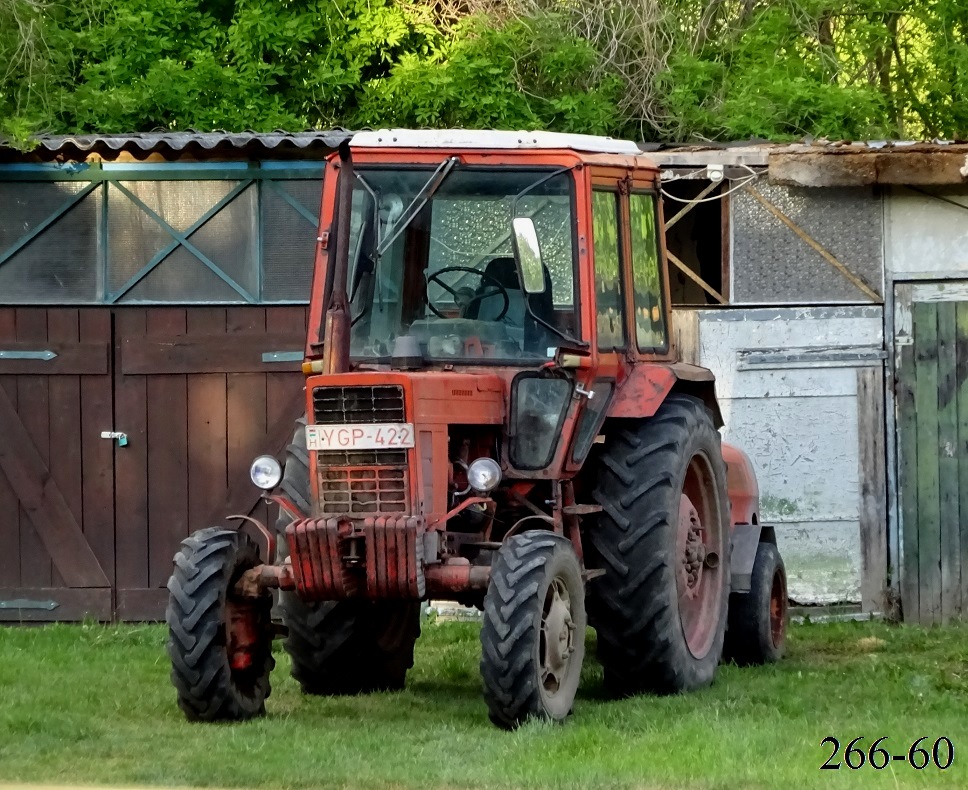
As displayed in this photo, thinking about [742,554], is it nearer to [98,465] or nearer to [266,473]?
[266,473]

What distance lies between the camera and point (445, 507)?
23.4 ft

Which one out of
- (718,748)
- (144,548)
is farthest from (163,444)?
(718,748)

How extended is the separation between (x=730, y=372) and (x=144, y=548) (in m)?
3.91

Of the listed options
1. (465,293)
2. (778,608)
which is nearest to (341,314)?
(465,293)

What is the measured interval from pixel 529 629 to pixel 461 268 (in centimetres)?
190

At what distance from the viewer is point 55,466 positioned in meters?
10.9

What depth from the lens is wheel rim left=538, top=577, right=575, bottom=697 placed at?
22.7ft

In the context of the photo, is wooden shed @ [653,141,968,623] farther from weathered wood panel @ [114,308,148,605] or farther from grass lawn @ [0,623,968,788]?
weathered wood panel @ [114,308,148,605]

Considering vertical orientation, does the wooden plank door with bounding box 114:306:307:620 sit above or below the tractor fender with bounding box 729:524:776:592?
above

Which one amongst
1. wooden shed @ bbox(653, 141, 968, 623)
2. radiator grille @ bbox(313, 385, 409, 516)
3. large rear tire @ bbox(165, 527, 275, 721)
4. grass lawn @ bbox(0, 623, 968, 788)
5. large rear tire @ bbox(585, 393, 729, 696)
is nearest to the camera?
grass lawn @ bbox(0, 623, 968, 788)

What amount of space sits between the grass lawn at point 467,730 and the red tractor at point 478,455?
10.1 inches

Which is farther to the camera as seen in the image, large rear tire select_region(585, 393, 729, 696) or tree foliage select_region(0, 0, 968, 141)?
tree foliage select_region(0, 0, 968, 141)

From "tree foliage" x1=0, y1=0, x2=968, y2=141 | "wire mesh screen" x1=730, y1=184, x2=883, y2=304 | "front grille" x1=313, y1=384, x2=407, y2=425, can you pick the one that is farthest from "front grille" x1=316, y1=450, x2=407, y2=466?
"tree foliage" x1=0, y1=0, x2=968, y2=141

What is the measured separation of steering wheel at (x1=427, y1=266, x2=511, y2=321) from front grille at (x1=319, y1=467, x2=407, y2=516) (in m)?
1.01
